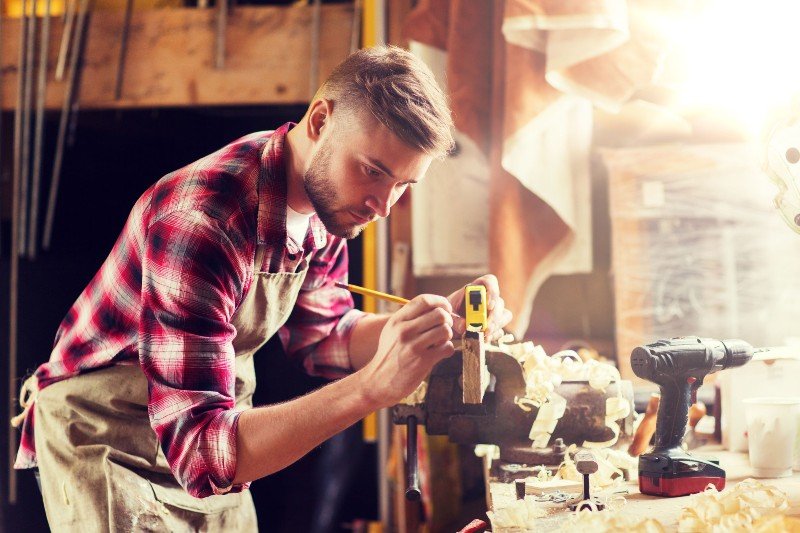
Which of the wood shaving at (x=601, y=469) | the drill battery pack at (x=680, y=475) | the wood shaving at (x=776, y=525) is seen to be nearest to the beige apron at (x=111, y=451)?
the wood shaving at (x=601, y=469)

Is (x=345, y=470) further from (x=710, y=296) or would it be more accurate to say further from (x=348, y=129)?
(x=348, y=129)

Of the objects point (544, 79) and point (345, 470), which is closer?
point (544, 79)

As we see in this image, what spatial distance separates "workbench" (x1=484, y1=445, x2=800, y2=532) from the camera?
1.19 metres

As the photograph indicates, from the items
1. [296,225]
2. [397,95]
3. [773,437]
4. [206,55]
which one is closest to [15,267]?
[206,55]

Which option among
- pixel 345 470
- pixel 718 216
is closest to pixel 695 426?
pixel 718 216

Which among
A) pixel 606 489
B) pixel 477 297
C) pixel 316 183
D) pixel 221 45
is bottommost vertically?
pixel 606 489

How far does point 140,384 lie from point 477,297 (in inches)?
24.8

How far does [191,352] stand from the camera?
3.97ft

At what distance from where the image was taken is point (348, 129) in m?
1.35

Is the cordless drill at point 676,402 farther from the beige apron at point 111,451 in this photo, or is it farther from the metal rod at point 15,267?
the metal rod at point 15,267

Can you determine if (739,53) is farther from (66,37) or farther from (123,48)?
(66,37)

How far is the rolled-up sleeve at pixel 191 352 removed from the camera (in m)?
1.20

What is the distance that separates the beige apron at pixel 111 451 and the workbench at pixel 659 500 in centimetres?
51

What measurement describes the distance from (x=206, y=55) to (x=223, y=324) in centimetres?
Answer: 141
